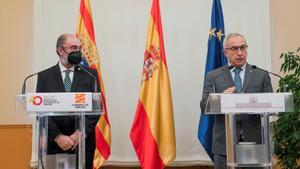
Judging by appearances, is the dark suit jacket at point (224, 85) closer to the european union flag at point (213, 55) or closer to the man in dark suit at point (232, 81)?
the man in dark suit at point (232, 81)

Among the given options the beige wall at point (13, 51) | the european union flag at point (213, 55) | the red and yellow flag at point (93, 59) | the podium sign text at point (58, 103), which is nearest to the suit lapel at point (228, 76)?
the podium sign text at point (58, 103)

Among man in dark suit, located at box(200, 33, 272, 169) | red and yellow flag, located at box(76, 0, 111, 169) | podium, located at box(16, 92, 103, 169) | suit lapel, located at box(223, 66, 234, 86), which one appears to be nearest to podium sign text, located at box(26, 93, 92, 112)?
podium, located at box(16, 92, 103, 169)

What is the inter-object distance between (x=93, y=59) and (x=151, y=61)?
22.1 inches

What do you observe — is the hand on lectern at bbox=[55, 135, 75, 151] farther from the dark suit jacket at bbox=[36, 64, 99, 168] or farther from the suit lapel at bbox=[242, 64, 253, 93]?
the suit lapel at bbox=[242, 64, 253, 93]

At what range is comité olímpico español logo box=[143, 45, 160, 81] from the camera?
12.5 feet

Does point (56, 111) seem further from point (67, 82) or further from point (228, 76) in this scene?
point (228, 76)

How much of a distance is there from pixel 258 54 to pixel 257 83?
1.78 meters

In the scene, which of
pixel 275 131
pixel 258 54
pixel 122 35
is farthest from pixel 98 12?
pixel 275 131

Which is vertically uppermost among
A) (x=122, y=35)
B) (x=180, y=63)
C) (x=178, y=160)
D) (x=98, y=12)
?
(x=98, y=12)

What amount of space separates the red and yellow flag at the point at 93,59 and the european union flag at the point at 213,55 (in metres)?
0.90

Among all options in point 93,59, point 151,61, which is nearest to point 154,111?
point 151,61

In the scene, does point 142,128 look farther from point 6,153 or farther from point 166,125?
point 6,153

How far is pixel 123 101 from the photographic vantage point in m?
4.14

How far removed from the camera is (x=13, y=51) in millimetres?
4207
